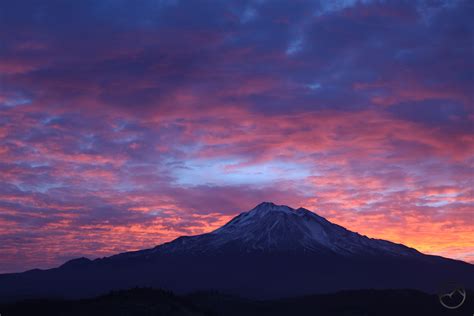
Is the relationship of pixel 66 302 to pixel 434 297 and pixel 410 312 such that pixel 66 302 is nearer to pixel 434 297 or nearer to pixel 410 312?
pixel 410 312

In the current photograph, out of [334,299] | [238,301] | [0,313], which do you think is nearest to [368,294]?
[334,299]

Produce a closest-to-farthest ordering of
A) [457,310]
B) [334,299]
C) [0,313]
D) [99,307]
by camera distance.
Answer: [0,313], [99,307], [457,310], [334,299]

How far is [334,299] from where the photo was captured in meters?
145

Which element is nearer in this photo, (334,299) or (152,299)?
(152,299)

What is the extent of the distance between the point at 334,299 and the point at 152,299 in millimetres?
79847

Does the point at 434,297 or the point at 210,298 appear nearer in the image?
the point at 210,298

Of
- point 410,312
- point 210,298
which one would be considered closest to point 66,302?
point 210,298

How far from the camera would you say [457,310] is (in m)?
128

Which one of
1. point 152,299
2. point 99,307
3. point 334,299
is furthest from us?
point 334,299

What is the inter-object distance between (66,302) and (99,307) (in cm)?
679

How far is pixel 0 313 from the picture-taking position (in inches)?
2549

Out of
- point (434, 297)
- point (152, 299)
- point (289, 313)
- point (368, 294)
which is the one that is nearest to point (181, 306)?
point (152, 299)

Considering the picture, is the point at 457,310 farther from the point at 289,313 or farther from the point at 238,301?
the point at 238,301

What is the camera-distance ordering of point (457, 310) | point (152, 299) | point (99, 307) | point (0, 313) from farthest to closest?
point (457, 310) → point (152, 299) → point (99, 307) → point (0, 313)
